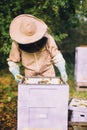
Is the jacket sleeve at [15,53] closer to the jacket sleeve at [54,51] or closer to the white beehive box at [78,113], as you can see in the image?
the jacket sleeve at [54,51]

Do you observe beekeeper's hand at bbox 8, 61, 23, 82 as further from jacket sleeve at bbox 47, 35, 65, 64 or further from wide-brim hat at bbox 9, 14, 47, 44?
jacket sleeve at bbox 47, 35, 65, 64

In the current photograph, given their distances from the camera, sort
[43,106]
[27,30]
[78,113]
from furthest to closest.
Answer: [78,113] < [27,30] < [43,106]

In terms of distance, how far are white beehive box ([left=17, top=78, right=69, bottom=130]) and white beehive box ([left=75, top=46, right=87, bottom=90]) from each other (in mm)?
1962

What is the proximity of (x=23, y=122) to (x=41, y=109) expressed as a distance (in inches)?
10.8

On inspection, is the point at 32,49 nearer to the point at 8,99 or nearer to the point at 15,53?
the point at 15,53

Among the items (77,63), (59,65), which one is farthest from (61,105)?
(77,63)

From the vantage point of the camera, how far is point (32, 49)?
17.6 ft

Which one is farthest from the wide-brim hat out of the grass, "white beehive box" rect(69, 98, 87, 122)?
the grass

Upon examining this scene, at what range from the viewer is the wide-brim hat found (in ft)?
17.3

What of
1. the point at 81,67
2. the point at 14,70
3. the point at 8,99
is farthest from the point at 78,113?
the point at 8,99

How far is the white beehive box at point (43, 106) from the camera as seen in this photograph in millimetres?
4840

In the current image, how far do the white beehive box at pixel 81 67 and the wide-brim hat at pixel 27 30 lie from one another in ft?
4.68

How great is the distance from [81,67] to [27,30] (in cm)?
182

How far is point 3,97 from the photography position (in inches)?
345
